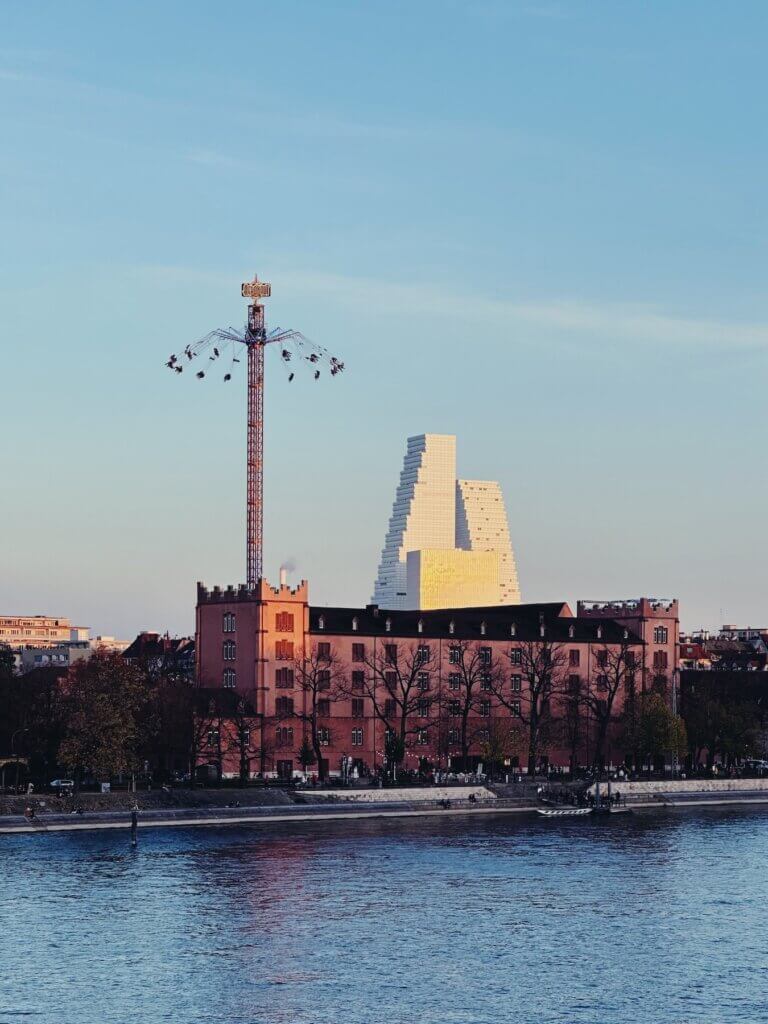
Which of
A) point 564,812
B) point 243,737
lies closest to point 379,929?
point 564,812

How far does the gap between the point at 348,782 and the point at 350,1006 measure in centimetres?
10185

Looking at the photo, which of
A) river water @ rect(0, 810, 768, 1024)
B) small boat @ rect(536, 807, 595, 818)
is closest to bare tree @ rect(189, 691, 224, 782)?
river water @ rect(0, 810, 768, 1024)

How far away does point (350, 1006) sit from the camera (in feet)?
287

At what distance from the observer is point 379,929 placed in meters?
108

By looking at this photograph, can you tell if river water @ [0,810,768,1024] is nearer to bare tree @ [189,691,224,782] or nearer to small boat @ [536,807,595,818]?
small boat @ [536,807,595,818]

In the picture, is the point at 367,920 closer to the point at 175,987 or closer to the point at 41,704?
the point at 175,987

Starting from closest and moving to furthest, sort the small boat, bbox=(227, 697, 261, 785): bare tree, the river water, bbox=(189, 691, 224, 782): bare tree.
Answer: the river water, the small boat, bbox=(189, 691, 224, 782): bare tree, bbox=(227, 697, 261, 785): bare tree

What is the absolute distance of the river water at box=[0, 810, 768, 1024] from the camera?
3477 inches

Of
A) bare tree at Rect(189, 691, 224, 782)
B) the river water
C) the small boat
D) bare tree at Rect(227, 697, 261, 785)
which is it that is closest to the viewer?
the river water

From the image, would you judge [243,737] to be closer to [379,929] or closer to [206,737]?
[206,737]

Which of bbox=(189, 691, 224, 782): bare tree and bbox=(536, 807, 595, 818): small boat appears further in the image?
bbox=(189, 691, 224, 782): bare tree

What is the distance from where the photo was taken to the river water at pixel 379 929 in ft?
290

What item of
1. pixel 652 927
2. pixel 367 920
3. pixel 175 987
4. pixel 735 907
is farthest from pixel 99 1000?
pixel 735 907

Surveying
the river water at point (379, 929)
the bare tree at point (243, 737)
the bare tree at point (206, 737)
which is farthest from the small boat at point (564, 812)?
the bare tree at point (206, 737)
